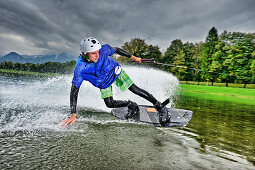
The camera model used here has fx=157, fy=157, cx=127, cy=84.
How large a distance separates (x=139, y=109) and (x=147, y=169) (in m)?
3.36

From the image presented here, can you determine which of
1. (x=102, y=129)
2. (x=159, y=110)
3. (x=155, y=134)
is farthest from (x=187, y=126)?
(x=102, y=129)

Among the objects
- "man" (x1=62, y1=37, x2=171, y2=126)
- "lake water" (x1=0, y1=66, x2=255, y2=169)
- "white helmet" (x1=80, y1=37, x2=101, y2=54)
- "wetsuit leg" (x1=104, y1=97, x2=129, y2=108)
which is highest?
"white helmet" (x1=80, y1=37, x2=101, y2=54)

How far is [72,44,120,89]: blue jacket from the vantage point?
13.7 feet

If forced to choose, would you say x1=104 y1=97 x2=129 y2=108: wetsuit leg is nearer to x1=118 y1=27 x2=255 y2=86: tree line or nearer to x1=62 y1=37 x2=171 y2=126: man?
x1=62 y1=37 x2=171 y2=126: man

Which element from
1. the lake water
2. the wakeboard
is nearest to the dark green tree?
the wakeboard

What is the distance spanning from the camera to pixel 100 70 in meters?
4.39

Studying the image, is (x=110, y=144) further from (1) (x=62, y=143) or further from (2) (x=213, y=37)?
(2) (x=213, y=37)

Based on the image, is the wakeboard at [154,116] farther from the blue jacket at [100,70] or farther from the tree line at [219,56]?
the tree line at [219,56]

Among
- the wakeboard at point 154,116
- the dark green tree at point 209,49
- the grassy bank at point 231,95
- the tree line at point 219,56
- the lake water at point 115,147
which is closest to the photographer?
the lake water at point 115,147

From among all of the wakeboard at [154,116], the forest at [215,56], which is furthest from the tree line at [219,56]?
the wakeboard at [154,116]

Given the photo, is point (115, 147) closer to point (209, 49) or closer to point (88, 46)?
point (88, 46)

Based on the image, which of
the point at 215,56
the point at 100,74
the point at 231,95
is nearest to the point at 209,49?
the point at 215,56

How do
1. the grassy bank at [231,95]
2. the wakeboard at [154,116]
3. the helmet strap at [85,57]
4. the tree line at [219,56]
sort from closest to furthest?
the helmet strap at [85,57]
the wakeboard at [154,116]
the grassy bank at [231,95]
the tree line at [219,56]

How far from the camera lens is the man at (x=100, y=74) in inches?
158
